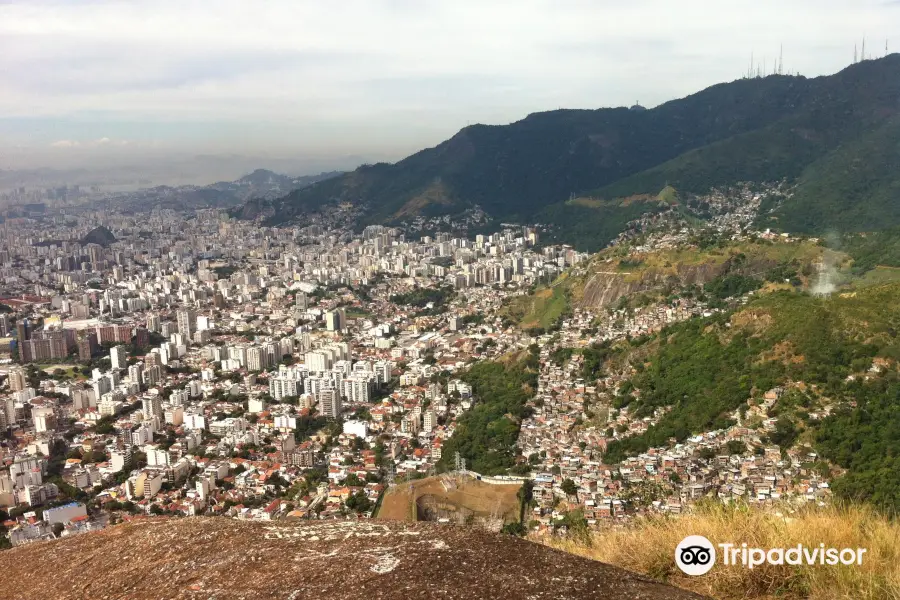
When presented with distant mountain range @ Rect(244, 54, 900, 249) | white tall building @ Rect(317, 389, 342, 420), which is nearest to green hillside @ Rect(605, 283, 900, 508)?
white tall building @ Rect(317, 389, 342, 420)

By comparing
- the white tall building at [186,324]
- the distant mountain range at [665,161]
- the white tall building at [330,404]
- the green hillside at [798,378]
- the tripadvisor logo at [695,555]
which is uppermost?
the distant mountain range at [665,161]

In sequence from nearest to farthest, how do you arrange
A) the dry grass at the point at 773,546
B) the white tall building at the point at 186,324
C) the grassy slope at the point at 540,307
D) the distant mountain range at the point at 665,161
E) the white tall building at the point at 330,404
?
the dry grass at the point at 773,546 < the white tall building at the point at 330,404 < the grassy slope at the point at 540,307 < the white tall building at the point at 186,324 < the distant mountain range at the point at 665,161

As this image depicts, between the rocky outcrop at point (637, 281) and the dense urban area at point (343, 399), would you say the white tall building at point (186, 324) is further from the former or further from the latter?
the rocky outcrop at point (637, 281)

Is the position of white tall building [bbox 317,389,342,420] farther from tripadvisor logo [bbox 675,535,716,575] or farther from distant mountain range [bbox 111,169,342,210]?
distant mountain range [bbox 111,169,342,210]

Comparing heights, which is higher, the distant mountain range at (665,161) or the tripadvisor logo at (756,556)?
the distant mountain range at (665,161)

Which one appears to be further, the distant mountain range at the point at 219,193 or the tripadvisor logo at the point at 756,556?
the distant mountain range at the point at 219,193

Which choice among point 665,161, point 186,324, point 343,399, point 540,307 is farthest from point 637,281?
point 665,161

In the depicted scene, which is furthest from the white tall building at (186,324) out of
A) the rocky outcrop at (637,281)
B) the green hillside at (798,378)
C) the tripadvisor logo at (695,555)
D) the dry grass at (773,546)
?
the tripadvisor logo at (695,555)
